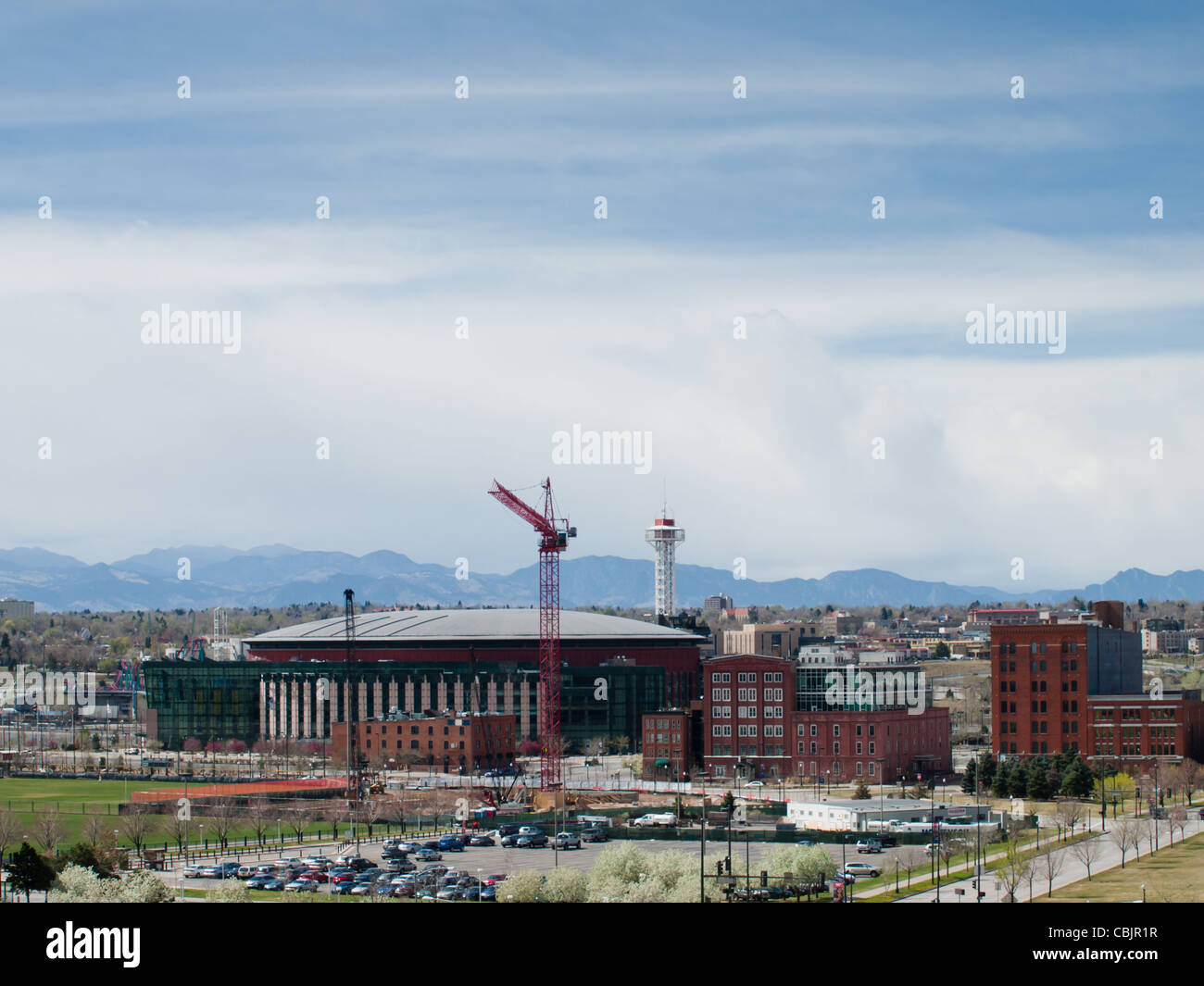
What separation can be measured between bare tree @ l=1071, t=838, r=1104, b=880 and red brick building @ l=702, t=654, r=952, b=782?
3977 cm

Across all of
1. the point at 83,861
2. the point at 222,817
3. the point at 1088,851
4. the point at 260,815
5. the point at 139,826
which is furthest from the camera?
the point at 260,815

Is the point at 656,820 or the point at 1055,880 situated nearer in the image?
the point at 1055,880

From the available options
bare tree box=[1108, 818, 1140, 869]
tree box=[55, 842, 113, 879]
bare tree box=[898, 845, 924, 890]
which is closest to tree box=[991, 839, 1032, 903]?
bare tree box=[898, 845, 924, 890]

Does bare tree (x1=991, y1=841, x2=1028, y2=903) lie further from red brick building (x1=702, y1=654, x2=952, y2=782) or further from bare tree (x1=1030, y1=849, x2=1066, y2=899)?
red brick building (x1=702, y1=654, x2=952, y2=782)

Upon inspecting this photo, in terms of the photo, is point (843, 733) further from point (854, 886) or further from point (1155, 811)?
point (854, 886)

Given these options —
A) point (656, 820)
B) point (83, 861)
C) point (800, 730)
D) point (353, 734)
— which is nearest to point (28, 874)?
point (83, 861)

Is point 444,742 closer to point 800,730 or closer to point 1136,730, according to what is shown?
point 800,730

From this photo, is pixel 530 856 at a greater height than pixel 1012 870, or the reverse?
pixel 1012 870

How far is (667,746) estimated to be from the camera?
143 m

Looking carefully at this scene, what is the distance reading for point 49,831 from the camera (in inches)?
3605

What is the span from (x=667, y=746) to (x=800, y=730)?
1212cm

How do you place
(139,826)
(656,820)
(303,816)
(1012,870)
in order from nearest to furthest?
(1012,870)
(139,826)
(656,820)
(303,816)

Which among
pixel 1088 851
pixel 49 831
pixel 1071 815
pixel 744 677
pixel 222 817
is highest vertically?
pixel 744 677

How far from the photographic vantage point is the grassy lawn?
73.6m
